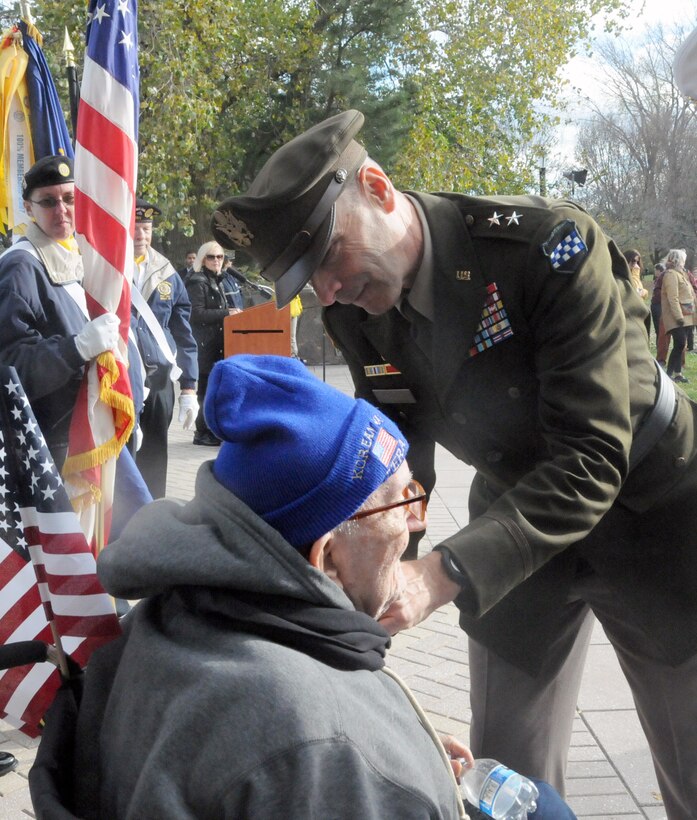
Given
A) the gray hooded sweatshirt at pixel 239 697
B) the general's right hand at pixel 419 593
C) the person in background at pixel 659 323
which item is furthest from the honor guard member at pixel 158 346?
the person in background at pixel 659 323

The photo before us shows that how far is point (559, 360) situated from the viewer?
199 cm

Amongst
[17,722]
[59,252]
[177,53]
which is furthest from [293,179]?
[177,53]

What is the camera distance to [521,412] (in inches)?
85.6

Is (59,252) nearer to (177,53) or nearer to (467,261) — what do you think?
(467,261)

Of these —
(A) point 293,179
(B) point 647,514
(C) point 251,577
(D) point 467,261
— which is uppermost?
(A) point 293,179

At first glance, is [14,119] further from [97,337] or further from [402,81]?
[402,81]

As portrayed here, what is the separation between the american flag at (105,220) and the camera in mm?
3877

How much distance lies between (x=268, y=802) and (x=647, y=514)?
54.5 inches

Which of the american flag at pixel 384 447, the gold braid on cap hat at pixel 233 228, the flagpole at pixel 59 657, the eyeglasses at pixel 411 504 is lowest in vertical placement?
the flagpole at pixel 59 657

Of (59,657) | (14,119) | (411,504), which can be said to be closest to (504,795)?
(411,504)

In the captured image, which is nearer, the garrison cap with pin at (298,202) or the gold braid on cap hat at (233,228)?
the garrison cap with pin at (298,202)

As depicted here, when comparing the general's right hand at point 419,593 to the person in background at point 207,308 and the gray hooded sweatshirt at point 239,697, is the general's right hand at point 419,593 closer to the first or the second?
the gray hooded sweatshirt at point 239,697

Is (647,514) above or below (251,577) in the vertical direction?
below

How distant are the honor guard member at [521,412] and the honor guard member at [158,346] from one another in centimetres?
359
